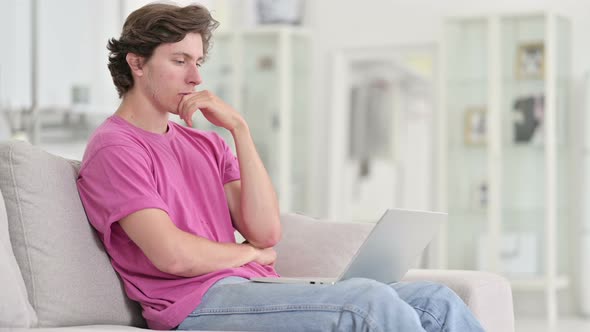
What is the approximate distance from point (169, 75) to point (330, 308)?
744 millimetres

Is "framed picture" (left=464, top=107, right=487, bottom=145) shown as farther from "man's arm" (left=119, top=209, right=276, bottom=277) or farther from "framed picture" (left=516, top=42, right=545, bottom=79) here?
"man's arm" (left=119, top=209, right=276, bottom=277)

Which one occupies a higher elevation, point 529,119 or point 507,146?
point 529,119

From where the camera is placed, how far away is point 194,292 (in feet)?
6.63

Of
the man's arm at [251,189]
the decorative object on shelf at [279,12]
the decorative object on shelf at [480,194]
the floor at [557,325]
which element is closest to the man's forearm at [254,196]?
the man's arm at [251,189]

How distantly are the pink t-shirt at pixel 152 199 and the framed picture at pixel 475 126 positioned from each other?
172 inches

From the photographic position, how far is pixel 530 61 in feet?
20.8

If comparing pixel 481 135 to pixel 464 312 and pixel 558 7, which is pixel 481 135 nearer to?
pixel 558 7

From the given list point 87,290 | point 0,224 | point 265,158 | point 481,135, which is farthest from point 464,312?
point 265,158

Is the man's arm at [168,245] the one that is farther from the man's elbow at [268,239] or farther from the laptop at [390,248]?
the man's elbow at [268,239]

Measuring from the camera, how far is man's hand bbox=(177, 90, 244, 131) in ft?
7.25

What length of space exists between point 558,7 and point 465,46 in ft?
2.25

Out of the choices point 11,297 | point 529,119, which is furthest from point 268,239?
point 529,119

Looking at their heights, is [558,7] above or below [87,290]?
above

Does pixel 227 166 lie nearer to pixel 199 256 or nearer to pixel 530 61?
pixel 199 256
